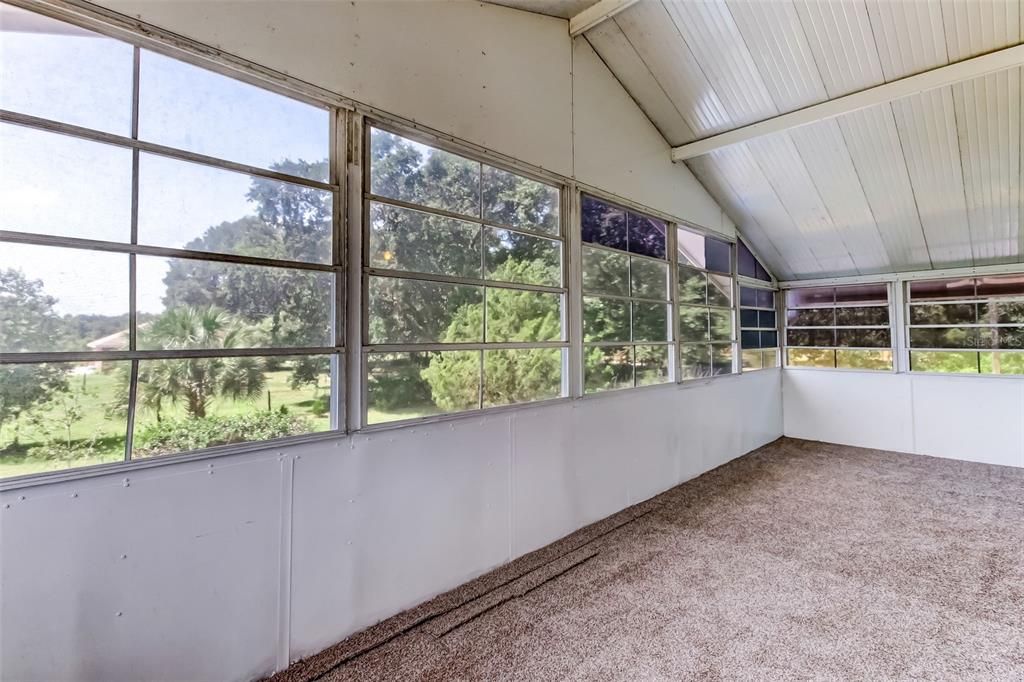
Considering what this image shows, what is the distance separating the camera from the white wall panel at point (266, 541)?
142 centimetres

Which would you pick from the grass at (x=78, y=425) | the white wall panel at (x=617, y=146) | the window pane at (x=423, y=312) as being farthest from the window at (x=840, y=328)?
the grass at (x=78, y=425)

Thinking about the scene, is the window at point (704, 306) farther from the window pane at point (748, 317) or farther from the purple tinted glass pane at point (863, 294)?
the purple tinted glass pane at point (863, 294)

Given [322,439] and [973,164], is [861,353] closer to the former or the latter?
[973,164]

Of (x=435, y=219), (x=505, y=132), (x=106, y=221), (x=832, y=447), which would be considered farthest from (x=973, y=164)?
(x=106, y=221)

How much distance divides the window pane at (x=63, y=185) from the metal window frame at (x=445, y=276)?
87 centimetres

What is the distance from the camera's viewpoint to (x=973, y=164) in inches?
149

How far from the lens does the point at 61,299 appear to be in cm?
148

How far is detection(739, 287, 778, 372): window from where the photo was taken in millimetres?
5610

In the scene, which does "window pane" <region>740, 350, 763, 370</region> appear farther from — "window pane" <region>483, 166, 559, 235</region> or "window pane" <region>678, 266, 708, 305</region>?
"window pane" <region>483, 166, 559, 235</region>

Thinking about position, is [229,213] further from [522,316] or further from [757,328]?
[757,328]

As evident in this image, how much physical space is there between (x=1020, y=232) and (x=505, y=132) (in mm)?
5274

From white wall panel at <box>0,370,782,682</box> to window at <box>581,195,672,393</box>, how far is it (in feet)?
2.04

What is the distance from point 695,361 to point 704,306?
0.64 metres

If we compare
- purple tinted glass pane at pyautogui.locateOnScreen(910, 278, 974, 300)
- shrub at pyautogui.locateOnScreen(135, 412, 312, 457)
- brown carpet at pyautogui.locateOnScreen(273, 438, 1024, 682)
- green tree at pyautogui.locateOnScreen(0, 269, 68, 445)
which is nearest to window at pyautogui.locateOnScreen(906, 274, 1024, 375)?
purple tinted glass pane at pyautogui.locateOnScreen(910, 278, 974, 300)
